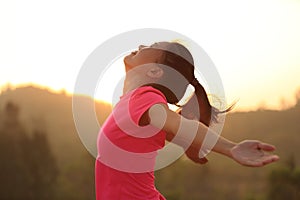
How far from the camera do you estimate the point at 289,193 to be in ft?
97.6

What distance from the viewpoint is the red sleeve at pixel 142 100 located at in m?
2.90

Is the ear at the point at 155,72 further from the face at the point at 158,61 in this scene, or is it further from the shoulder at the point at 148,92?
the shoulder at the point at 148,92

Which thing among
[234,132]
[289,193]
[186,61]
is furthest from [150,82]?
[289,193]

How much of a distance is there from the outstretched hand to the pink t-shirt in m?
0.46

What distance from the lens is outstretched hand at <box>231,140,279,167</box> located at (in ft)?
8.34

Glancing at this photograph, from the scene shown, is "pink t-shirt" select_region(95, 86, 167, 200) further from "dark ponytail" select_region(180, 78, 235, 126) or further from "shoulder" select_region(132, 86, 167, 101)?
"dark ponytail" select_region(180, 78, 235, 126)

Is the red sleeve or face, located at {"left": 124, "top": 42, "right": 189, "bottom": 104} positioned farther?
face, located at {"left": 124, "top": 42, "right": 189, "bottom": 104}

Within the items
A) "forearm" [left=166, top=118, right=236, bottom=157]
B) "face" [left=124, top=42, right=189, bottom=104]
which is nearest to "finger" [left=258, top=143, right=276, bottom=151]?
"forearm" [left=166, top=118, right=236, bottom=157]

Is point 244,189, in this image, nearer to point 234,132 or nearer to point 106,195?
point 234,132

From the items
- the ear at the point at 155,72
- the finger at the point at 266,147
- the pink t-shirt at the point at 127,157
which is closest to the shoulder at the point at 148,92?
the pink t-shirt at the point at 127,157

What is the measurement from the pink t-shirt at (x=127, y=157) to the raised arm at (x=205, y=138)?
106 mm

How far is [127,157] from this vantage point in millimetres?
3062

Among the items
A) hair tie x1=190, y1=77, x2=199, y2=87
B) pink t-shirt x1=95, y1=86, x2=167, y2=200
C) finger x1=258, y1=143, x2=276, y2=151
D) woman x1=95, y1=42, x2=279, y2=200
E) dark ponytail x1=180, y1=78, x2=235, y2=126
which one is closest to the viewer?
finger x1=258, y1=143, x2=276, y2=151

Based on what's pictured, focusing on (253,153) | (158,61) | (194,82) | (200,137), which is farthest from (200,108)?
(253,153)
